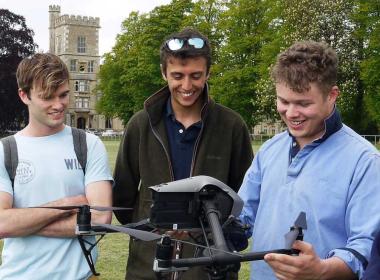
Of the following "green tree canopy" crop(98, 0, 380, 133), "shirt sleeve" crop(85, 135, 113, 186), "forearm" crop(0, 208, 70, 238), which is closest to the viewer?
"forearm" crop(0, 208, 70, 238)

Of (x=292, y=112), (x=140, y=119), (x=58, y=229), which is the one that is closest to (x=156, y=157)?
(x=140, y=119)

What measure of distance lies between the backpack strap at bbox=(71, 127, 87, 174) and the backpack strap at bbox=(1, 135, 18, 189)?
361 mm

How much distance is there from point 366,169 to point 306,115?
0.37 meters

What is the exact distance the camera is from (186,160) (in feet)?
14.3

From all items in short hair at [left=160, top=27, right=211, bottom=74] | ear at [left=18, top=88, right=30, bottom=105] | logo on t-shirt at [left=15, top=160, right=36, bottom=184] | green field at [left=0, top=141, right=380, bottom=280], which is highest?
short hair at [left=160, top=27, right=211, bottom=74]

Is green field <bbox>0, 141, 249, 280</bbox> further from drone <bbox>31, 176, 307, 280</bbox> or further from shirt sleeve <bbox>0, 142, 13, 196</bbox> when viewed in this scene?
drone <bbox>31, 176, 307, 280</bbox>

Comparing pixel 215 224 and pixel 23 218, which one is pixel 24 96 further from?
pixel 215 224

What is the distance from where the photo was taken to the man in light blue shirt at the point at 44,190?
12.4 feet

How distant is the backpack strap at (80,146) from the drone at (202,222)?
3.94ft

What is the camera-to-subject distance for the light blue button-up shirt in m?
2.90

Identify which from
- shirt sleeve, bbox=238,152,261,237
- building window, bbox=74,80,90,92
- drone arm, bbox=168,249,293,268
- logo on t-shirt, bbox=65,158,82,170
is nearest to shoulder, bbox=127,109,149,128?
logo on t-shirt, bbox=65,158,82,170

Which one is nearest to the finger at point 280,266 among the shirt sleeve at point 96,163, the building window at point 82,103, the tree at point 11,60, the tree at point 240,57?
the shirt sleeve at point 96,163

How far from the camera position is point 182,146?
14.4ft

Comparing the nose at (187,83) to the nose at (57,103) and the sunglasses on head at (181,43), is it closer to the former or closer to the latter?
the sunglasses on head at (181,43)
